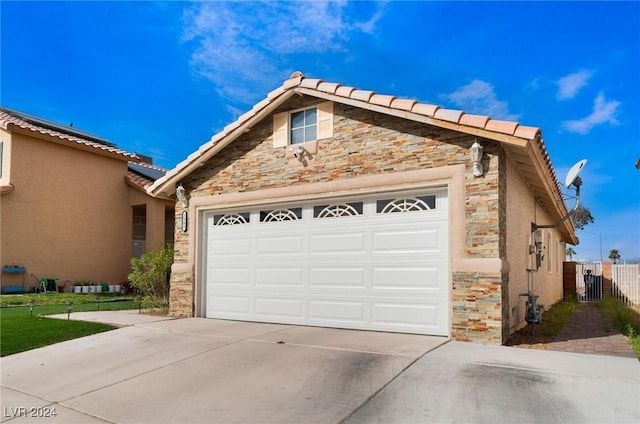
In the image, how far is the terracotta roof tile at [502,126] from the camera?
6.41 meters

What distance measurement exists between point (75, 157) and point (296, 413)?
17.7m

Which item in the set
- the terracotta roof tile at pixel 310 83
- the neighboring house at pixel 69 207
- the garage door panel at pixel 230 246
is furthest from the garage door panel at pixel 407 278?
the neighboring house at pixel 69 207

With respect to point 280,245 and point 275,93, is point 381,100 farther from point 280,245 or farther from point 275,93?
point 280,245

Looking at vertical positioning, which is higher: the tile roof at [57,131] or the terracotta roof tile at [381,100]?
the tile roof at [57,131]

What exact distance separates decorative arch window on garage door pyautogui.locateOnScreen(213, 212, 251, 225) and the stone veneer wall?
569 millimetres

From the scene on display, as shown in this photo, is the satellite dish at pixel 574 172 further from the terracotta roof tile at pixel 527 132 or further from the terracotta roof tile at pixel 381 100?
the terracotta roof tile at pixel 381 100

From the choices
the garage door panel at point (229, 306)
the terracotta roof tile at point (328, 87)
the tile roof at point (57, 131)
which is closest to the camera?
the terracotta roof tile at point (328, 87)

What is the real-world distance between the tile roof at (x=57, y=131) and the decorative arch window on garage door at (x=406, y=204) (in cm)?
1467

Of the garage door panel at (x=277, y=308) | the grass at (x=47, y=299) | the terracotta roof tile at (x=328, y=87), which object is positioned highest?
the terracotta roof tile at (x=328, y=87)

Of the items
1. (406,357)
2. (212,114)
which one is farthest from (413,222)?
(212,114)

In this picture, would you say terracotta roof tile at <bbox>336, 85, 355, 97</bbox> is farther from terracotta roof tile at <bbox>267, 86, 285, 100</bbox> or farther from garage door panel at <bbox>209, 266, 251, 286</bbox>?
garage door panel at <bbox>209, 266, 251, 286</bbox>

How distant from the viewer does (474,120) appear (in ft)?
22.0

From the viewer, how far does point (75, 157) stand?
1794 cm

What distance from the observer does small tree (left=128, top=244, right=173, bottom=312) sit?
37.1ft
